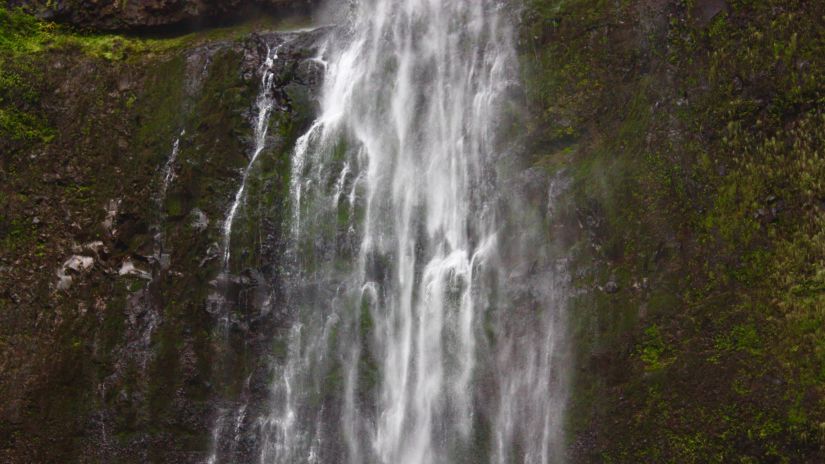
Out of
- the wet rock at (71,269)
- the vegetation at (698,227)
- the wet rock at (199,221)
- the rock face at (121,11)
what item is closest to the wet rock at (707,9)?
the vegetation at (698,227)

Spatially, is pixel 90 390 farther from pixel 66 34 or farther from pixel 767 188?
pixel 767 188

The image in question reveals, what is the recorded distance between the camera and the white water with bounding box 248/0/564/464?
1423cm

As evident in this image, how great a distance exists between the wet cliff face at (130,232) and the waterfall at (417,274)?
25.4 inches

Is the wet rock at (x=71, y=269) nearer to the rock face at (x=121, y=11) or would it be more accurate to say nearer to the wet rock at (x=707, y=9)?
the rock face at (x=121, y=11)

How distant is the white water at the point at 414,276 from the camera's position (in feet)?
46.7

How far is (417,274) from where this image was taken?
15.3 m

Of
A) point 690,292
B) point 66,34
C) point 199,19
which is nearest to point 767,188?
point 690,292

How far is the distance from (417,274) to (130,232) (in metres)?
6.58

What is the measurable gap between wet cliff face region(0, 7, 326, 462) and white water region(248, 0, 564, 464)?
0.98 meters

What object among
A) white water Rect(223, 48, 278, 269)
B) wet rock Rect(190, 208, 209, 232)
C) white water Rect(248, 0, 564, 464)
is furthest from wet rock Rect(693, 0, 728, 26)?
wet rock Rect(190, 208, 209, 232)

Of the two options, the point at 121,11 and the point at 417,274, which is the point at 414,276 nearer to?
the point at 417,274

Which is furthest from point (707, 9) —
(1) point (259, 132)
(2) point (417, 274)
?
(1) point (259, 132)

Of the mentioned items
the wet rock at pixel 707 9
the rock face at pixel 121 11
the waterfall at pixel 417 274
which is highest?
the rock face at pixel 121 11

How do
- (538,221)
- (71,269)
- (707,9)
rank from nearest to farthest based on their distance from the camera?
(707,9) < (538,221) < (71,269)
